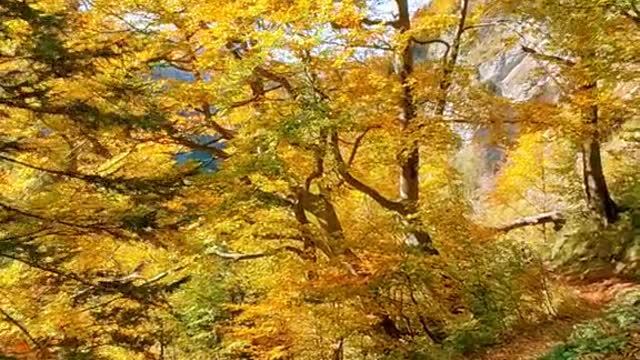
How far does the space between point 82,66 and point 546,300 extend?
23.7 feet

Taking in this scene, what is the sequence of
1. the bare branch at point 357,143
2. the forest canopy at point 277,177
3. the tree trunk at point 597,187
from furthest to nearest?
the tree trunk at point 597,187
the bare branch at point 357,143
the forest canopy at point 277,177

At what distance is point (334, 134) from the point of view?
8.86 m

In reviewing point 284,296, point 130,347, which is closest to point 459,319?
point 284,296

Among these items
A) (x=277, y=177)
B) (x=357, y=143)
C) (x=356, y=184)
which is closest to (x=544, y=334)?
(x=356, y=184)

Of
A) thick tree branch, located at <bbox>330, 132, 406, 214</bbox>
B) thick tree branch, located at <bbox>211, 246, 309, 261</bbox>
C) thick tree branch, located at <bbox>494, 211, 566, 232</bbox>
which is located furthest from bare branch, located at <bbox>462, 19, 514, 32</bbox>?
thick tree branch, located at <bbox>494, 211, 566, 232</bbox>

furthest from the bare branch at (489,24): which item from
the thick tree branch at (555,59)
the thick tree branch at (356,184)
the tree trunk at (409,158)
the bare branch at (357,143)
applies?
the thick tree branch at (356,184)

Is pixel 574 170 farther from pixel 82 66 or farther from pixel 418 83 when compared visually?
pixel 82 66

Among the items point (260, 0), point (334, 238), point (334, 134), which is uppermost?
point (260, 0)

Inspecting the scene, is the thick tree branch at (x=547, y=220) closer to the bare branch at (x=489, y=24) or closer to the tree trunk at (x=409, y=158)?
the tree trunk at (x=409, y=158)

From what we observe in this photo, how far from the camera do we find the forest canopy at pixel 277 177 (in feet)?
24.0

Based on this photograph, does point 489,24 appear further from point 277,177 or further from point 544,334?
point 544,334

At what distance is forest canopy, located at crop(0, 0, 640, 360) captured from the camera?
7.30 metres

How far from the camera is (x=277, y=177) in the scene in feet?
27.5

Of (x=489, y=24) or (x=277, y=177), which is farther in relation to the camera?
(x=489, y=24)
